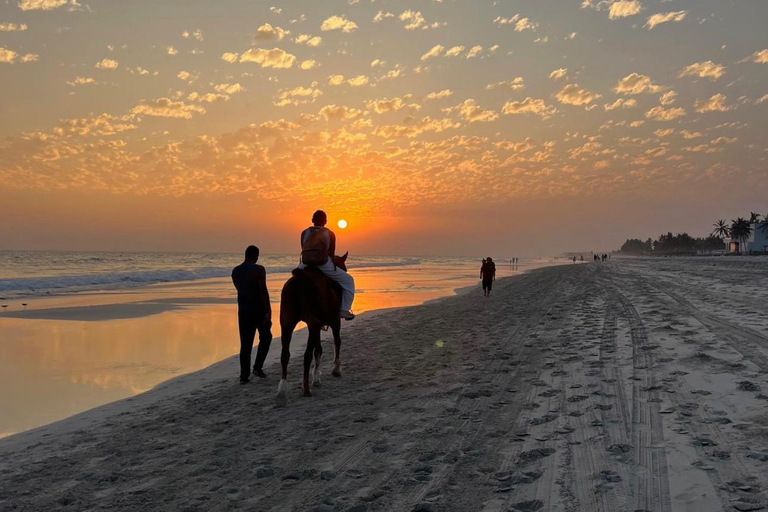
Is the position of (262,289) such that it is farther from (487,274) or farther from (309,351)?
(487,274)

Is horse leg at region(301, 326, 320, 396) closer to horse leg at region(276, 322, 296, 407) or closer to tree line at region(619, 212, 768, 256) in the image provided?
horse leg at region(276, 322, 296, 407)

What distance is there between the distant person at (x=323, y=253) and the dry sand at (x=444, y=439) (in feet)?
5.15

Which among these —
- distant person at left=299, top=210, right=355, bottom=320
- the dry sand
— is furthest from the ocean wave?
distant person at left=299, top=210, right=355, bottom=320

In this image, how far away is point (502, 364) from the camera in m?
8.77

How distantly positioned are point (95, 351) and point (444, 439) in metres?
10.1

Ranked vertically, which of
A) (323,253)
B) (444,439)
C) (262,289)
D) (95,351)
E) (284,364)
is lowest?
(95,351)

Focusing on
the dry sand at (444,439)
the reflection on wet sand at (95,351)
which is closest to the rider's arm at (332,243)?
the dry sand at (444,439)

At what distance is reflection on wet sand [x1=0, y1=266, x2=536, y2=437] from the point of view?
306 inches

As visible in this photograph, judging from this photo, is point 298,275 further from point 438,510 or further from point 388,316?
point 388,316

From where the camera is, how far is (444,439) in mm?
5141

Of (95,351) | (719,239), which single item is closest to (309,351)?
(95,351)

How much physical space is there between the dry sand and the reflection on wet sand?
91 cm

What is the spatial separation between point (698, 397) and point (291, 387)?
589 centimetres

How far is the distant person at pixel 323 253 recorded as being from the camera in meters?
7.32
